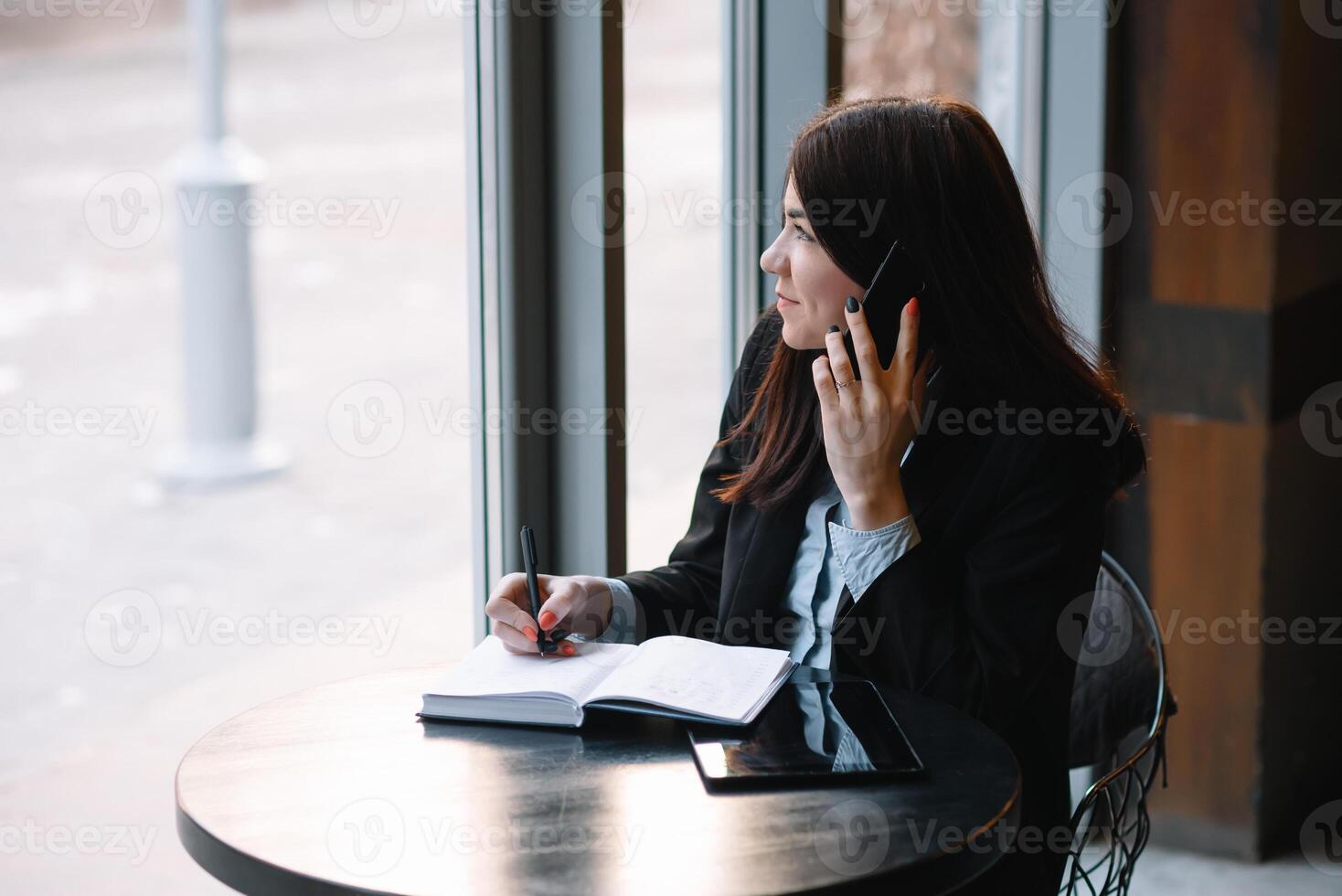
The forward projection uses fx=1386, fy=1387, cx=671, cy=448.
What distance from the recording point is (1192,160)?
3.18m

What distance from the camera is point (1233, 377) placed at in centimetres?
317

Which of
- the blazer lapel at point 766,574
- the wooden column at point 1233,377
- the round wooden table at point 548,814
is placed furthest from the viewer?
the wooden column at point 1233,377

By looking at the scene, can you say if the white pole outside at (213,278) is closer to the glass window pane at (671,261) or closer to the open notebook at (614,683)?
the open notebook at (614,683)

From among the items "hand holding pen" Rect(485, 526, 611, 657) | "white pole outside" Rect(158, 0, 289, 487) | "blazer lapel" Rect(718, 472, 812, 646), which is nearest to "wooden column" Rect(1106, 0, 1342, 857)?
"blazer lapel" Rect(718, 472, 812, 646)

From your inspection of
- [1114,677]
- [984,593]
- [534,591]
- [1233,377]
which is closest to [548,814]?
[534,591]

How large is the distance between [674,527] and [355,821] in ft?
4.39

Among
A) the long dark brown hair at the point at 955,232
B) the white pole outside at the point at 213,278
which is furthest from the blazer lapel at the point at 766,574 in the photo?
the white pole outside at the point at 213,278

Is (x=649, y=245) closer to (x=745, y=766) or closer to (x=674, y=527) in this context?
(x=674, y=527)

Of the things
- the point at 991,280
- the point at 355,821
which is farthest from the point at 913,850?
the point at 991,280

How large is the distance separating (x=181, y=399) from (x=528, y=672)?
0.57m

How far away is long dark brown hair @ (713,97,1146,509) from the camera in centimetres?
180

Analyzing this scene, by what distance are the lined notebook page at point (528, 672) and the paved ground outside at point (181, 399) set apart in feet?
1.28

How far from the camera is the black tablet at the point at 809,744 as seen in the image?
4.38ft

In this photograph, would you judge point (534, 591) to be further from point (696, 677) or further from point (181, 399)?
point (181, 399)
